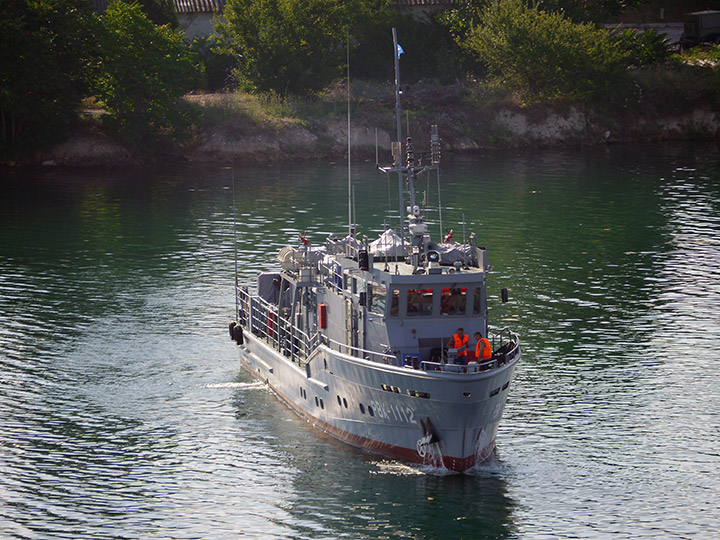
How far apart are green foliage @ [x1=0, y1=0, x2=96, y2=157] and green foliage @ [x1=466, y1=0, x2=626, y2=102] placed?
136ft

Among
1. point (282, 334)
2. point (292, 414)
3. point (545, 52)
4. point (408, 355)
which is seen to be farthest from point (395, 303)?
point (545, 52)

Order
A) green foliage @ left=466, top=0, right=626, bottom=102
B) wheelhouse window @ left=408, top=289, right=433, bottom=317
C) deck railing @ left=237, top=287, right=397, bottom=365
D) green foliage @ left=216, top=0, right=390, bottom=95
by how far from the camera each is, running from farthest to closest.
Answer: green foliage @ left=466, top=0, right=626, bottom=102 < green foliage @ left=216, top=0, right=390, bottom=95 < deck railing @ left=237, top=287, right=397, bottom=365 < wheelhouse window @ left=408, top=289, right=433, bottom=317

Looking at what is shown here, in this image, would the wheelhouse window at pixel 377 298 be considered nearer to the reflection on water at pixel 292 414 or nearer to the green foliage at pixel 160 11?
the reflection on water at pixel 292 414

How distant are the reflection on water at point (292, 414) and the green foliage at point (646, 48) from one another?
40974mm

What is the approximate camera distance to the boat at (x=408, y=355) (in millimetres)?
30484

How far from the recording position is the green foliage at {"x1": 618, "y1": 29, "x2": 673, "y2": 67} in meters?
116

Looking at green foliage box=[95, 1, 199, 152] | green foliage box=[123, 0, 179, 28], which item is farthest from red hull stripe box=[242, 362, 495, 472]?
green foliage box=[123, 0, 179, 28]

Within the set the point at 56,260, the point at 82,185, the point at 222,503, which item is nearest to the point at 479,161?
the point at 82,185

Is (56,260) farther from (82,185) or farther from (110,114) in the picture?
(110,114)

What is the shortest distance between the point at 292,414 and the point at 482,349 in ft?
31.0

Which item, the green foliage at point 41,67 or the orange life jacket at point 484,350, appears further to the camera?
the green foliage at point 41,67

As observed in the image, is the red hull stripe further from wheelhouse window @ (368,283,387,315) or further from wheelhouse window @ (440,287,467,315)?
wheelhouse window @ (368,283,387,315)

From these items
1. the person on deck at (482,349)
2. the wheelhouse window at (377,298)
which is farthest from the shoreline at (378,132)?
the person on deck at (482,349)

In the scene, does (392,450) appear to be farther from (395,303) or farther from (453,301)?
(453,301)
